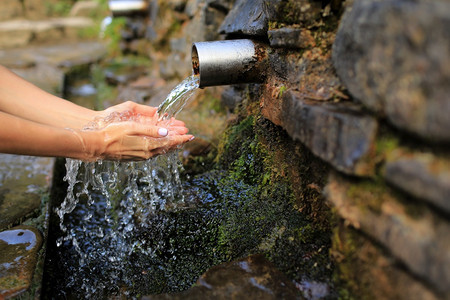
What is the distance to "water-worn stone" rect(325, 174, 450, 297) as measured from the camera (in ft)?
3.12

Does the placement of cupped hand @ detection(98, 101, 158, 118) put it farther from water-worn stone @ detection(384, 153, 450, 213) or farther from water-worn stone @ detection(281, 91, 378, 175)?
water-worn stone @ detection(384, 153, 450, 213)

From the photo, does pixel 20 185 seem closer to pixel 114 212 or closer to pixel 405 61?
pixel 114 212

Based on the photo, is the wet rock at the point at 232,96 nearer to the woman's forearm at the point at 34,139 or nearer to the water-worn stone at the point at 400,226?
the woman's forearm at the point at 34,139

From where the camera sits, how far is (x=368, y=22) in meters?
1.16

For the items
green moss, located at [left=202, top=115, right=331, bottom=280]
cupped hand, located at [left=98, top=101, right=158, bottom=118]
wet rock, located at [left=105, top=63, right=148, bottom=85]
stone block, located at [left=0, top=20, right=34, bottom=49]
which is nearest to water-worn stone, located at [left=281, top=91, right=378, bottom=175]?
green moss, located at [left=202, top=115, right=331, bottom=280]

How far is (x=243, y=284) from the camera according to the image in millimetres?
1463

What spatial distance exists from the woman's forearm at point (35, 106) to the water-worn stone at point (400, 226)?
1559mm

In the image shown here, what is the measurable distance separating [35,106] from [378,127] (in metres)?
1.86

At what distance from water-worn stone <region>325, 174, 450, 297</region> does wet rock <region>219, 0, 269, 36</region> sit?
99cm

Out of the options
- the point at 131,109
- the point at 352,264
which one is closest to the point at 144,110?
the point at 131,109

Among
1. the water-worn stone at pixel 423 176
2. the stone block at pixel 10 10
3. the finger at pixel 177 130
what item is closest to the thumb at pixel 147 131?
the finger at pixel 177 130

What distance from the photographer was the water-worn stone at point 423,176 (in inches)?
36.3

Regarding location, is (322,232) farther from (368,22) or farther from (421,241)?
(368,22)

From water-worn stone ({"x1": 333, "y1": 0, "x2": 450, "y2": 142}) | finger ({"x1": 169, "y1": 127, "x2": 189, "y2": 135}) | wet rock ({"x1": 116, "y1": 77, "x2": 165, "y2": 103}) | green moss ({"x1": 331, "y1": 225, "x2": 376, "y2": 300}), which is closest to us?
water-worn stone ({"x1": 333, "y1": 0, "x2": 450, "y2": 142})
